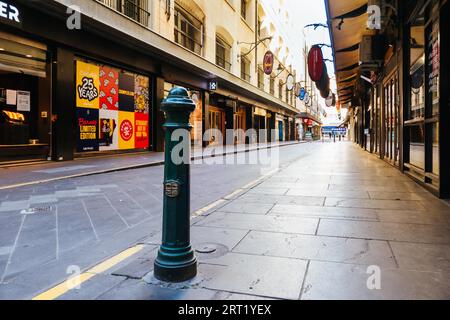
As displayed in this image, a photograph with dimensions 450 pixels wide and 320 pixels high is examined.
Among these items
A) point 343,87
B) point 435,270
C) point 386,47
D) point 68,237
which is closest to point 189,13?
point 386,47

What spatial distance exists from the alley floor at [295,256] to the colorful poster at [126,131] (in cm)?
976

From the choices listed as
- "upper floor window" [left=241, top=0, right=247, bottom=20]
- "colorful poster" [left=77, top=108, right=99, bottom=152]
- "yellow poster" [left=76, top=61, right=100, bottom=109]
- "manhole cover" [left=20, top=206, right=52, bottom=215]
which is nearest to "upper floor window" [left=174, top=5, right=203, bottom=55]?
"yellow poster" [left=76, top=61, right=100, bottom=109]

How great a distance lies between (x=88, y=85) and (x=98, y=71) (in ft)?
2.70

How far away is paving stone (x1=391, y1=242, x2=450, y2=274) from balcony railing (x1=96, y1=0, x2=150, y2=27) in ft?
47.4

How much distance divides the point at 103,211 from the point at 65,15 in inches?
327

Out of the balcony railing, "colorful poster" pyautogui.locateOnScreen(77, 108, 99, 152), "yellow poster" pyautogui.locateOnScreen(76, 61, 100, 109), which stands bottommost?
"colorful poster" pyautogui.locateOnScreen(77, 108, 99, 152)

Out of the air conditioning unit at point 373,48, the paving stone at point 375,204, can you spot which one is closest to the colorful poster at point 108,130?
the air conditioning unit at point 373,48

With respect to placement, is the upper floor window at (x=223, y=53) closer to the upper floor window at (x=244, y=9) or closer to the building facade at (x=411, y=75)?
the upper floor window at (x=244, y=9)

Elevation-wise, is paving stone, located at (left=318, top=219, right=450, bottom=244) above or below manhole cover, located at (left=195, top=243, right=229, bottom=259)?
above

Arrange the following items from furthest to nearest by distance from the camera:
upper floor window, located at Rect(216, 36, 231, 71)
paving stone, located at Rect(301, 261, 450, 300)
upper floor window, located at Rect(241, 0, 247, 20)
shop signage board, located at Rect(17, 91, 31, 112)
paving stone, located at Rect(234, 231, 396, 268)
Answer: upper floor window, located at Rect(241, 0, 247, 20) < upper floor window, located at Rect(216, 36, 231, 71) < shop signage board, located at Rect(17, 91, 31, 112) < paving stone, located at Rect(234, 231, 396, 268) < paving stone, located at Rect(301, 261, 450, 300)

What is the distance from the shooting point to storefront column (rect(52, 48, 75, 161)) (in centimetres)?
1181

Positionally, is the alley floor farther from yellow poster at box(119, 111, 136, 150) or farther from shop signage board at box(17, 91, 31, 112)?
yellow poster at box(119, 111, 136, 150)

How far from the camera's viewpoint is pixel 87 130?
13555mm

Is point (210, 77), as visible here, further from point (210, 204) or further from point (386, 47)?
point (210, 204)
